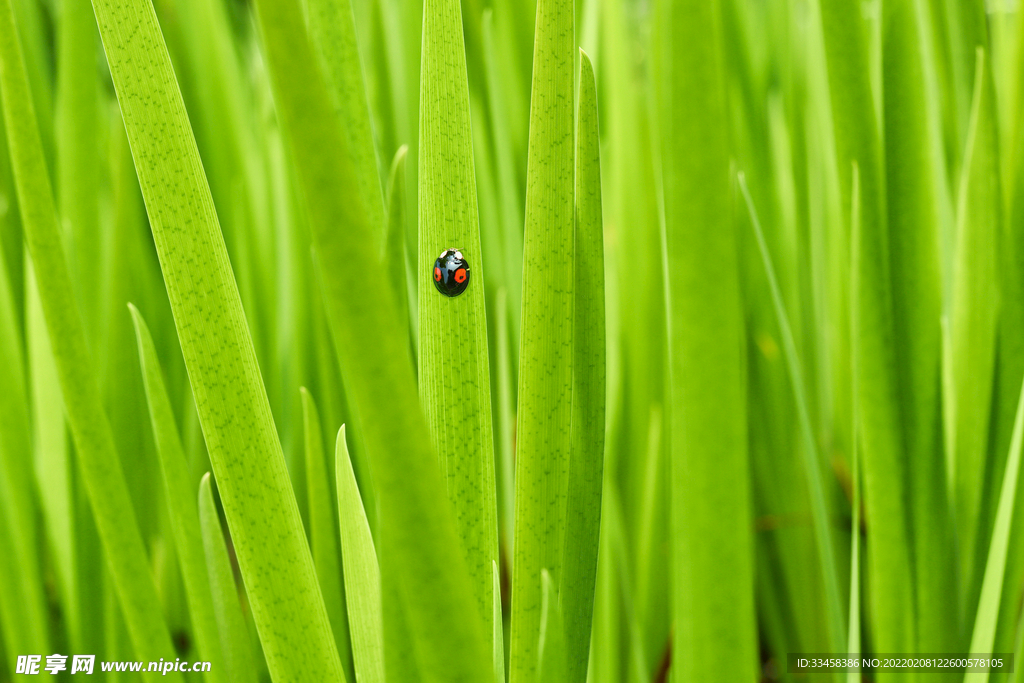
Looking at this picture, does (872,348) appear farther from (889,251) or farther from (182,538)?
(182,538)

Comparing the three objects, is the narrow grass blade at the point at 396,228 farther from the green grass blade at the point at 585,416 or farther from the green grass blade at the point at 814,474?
the green grass blade at the point at 814,474

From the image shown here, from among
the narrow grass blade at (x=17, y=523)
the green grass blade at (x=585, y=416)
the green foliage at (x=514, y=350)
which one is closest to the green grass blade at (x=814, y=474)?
the green foliage at (x=514, y=350)

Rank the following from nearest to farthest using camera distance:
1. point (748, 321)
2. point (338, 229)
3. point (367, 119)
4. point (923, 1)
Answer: point (338, 229) < point (367, 119) < point (923, 1) < point (748, 321)

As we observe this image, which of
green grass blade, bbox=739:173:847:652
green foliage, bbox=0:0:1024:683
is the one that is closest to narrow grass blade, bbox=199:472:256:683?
green foliage, bbox=0:0:1024:683

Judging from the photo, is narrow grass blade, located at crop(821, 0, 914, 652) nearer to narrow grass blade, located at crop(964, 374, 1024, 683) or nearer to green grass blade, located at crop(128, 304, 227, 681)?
narrow grass blade, located at crop(964, 374, 1024, 683)

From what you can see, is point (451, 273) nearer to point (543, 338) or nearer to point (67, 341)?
point (543, 338)

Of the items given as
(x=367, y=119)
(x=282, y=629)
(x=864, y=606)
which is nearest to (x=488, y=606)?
(x=282, y=629)
